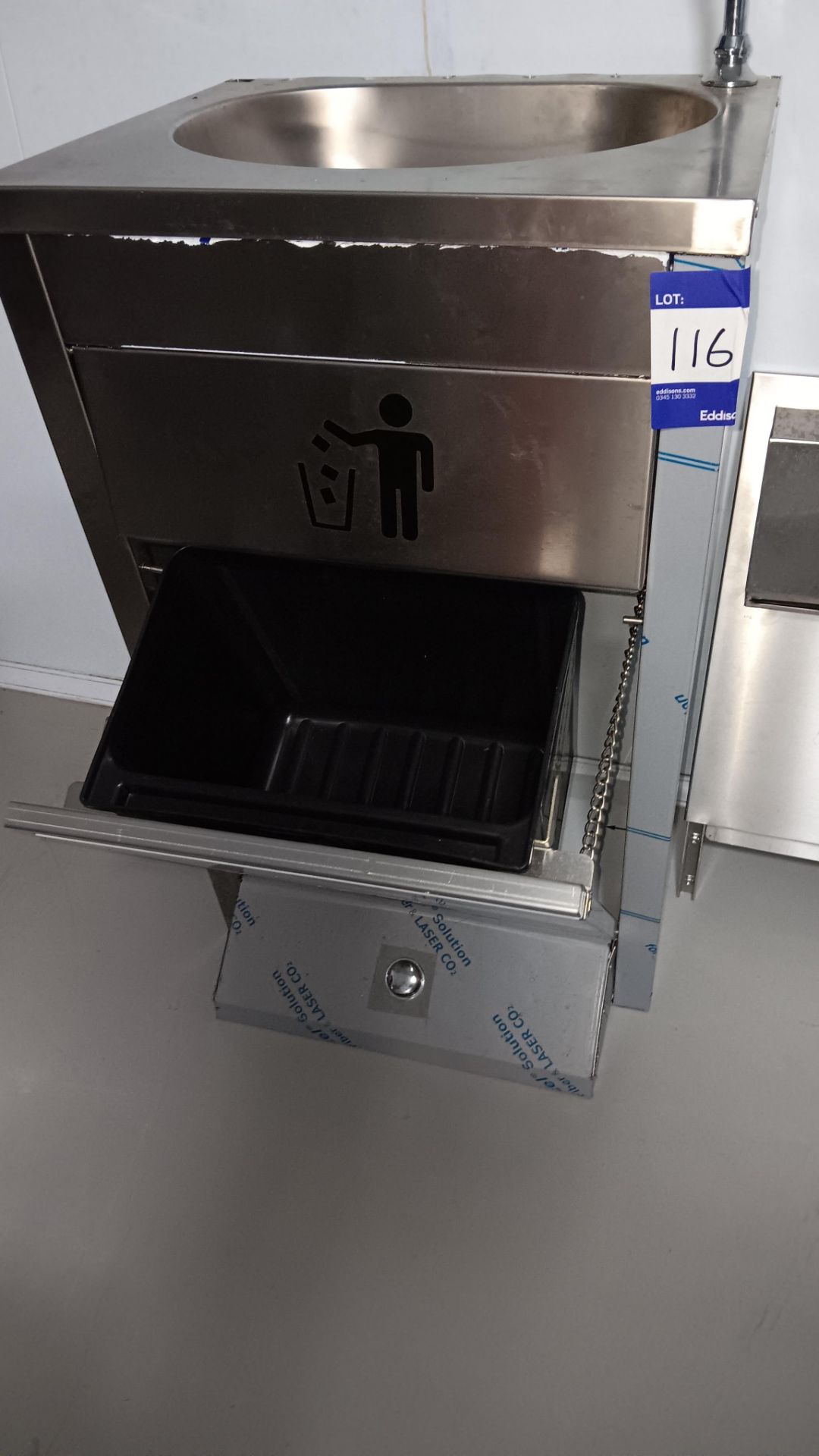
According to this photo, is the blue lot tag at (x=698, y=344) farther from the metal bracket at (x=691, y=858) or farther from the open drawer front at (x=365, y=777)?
the metal bracket at (x=691, y=858)

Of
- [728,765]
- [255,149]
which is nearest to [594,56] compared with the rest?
[255,149]

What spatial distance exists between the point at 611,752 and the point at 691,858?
2.03 feet

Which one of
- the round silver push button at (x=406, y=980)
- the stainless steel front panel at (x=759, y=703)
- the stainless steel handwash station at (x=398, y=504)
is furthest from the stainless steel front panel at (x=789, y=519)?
the round silver push button at (x=406, y=980)

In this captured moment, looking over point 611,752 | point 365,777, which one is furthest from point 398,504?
point 365,777

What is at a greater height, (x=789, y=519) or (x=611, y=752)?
(x=789, y=519)

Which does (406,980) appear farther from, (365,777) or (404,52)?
(404,52)

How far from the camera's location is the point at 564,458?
3.17 ft

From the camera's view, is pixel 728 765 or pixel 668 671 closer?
pixel 668 671

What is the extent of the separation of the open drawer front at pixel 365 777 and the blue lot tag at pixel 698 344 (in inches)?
12.0

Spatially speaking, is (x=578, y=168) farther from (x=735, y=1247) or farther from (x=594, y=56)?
(x=735, y=1247)

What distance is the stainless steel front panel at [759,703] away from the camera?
1.31 meters

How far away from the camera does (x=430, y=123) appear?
1207mm

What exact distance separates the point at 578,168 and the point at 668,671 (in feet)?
1.52

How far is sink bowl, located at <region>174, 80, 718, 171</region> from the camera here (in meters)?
1.14
